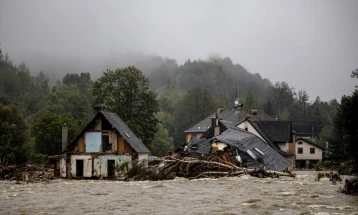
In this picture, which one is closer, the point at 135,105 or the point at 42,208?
the point at 42,208

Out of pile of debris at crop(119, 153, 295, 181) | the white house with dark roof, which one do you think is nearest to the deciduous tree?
pile of debris at crop(119, 153, 295, 181)

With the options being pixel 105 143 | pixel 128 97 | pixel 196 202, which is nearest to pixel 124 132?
pixel 105 143

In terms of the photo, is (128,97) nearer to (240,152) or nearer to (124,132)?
(124,132)

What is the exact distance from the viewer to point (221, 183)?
28.5 meters

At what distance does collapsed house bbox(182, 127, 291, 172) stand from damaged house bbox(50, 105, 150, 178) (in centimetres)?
664

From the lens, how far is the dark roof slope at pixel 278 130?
5784 centimetres

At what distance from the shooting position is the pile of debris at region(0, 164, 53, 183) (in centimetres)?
3600

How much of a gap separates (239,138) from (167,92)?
136 meters

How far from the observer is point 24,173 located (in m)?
36.0

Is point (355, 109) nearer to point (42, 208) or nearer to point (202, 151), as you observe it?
point (202, 151)

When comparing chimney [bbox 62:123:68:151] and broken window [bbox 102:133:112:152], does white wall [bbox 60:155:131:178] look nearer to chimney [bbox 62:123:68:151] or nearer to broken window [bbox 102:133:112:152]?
broken window [bbox 102:133:112:152]

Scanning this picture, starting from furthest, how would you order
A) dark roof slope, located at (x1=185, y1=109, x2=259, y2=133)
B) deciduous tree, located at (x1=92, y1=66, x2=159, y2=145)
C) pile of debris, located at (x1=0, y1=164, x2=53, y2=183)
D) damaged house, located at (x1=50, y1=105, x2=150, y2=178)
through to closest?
dark roof slope, located at (x1=185, y1=109, x2=259, y2=133) → deciduous tree, located at (x1=92, y1=66, x2=159, y2=145) → damaged house, located at (x1=50, y1=105, x2=150, y2=178) → pile of debris, located at (x1=0, y1=164, x2=53, y2=183)

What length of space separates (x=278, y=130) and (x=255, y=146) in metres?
20.8

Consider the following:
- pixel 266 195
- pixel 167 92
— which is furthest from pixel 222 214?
pixel 167 92
